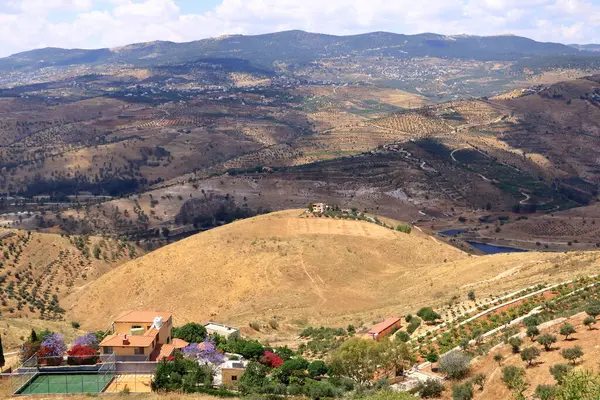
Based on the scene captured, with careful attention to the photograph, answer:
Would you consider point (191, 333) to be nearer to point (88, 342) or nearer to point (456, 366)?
point (88, 342)

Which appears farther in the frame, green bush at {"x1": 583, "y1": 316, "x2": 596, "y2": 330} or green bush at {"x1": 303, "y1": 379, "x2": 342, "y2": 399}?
green bush at {"x1": 583, "y1": 316, "x2": 596, "y2": 330}

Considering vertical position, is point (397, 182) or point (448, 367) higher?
point (448, 367)

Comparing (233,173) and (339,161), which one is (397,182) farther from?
(233,173)

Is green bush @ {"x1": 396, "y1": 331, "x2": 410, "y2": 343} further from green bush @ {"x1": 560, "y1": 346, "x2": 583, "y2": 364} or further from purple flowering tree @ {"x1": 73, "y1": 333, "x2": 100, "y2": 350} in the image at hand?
purple flowering tree @ {"x1": 73, "y1": 333, "x2": 100, "y2": 350}

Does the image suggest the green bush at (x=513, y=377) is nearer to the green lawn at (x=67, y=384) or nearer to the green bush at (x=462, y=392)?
the green bush at (x=462, y=392)

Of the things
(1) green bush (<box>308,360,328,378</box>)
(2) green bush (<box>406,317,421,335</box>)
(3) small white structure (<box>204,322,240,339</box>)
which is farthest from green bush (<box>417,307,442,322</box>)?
(3) small white structure (<box>204,322,240,339</box>)

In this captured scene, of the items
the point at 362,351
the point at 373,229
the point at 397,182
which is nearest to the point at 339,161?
the point at 397,182

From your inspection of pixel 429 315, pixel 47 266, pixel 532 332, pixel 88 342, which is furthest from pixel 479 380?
pixel 47 266

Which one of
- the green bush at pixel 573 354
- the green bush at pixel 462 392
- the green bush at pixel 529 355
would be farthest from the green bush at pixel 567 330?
the green bush at pixel 462 392
